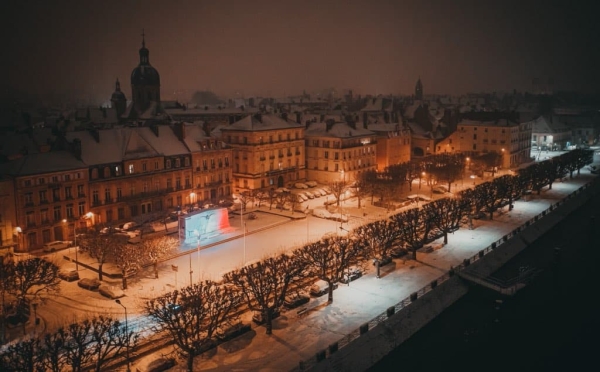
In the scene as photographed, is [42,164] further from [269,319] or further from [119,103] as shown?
[119,103]

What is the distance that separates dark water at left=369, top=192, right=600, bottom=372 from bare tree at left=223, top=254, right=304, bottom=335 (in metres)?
7.86

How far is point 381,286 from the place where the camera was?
149 feet

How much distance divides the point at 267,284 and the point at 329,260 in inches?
257

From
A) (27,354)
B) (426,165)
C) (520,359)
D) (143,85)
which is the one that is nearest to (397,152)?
(426,165)

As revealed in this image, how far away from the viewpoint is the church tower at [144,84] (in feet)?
365

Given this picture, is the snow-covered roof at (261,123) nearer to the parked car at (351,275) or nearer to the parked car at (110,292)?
the parked car at (351,275)

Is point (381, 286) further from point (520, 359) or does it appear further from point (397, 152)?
point (397, 152)

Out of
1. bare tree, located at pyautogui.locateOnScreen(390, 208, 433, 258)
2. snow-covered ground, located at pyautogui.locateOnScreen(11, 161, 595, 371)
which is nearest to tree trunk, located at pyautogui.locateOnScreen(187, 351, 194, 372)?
snow-covered ground, located at pyautogui.locateOnScreen(11, 161, 595, 371)

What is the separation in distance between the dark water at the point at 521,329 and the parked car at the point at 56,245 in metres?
35.7

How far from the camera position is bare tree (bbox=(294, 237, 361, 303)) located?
43.3 meters

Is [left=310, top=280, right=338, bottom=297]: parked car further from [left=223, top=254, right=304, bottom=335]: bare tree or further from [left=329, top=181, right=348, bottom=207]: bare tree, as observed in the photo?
[left=329, top=181, right=348, bottom=207]: bare tree

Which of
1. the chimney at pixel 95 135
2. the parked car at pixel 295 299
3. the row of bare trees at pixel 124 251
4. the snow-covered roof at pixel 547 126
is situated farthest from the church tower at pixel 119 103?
the snow-covered roof at pixel 547 126

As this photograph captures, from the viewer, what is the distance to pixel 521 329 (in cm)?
4247

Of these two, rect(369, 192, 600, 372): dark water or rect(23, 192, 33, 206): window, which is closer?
rect(369, 192, 600, 372): dark water
